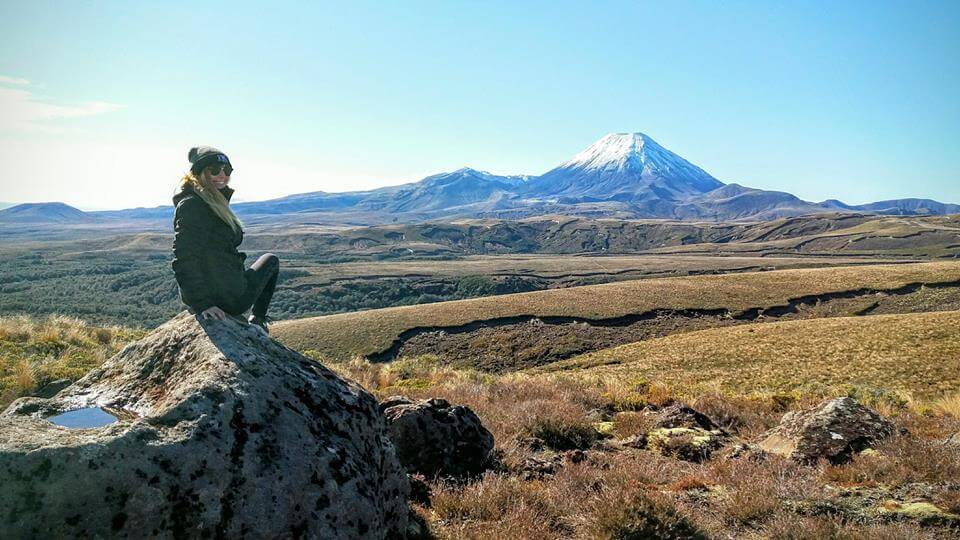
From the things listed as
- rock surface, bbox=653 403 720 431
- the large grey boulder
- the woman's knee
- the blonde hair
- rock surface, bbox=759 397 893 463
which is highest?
the blonde hair

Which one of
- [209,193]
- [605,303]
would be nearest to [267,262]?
[209,193]

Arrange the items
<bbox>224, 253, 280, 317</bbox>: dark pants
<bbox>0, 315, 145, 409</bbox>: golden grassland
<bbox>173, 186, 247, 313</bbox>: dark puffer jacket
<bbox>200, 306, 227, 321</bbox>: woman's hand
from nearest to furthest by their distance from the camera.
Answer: <bbox>200, 306, 227, 321</bbox>: woman's hand < <bbox>173, 186, 247, 313</bbox>: dark puffer jacket < <bbox>224, 253, 280, 317</bbox>: dark pants < <bbox>0, 315, 145, 409</bbox>: golden grassland

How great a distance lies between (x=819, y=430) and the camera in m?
8.24

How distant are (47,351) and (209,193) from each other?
12940 mm

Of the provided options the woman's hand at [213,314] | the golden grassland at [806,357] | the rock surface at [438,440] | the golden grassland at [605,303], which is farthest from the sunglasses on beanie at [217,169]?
the golden grassland at [605,303]

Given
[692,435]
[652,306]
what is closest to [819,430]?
[692,435]

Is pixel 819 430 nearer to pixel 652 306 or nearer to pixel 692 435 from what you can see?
pixel 692 435

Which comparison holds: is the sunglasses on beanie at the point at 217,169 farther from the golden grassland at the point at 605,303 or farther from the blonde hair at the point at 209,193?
the golden grassland at the point at 605,303

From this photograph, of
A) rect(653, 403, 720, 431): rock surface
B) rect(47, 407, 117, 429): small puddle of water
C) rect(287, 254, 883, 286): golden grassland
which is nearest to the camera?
rect(47, 407, 117, 429): small puddle of water

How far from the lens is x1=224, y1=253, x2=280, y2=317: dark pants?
573 centimetres

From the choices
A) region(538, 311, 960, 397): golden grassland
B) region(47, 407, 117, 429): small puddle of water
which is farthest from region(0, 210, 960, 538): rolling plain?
region(47, 407, 117, 429): small puddle of water

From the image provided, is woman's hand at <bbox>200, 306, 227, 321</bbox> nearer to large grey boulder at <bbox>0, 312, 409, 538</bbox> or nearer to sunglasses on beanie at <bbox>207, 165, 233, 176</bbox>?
large grey boulder at <bbox>0, 312, 409, 538</bbox>

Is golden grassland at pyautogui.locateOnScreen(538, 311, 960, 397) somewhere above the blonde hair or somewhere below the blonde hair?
below

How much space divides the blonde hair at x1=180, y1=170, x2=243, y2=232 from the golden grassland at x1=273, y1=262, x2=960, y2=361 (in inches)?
1716
